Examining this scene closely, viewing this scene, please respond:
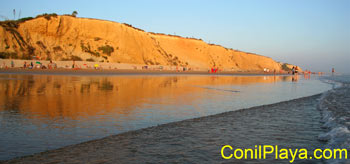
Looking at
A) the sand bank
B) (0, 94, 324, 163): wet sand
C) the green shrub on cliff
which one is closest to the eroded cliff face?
the green shrub on cliff

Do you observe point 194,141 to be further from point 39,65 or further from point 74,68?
point 39,65

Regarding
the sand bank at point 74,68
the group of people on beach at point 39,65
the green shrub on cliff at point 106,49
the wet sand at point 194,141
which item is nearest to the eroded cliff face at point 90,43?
the green shrub on cliff at point 106,49

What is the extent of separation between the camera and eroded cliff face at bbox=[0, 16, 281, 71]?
43.8 m

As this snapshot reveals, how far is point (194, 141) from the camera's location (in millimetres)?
5219

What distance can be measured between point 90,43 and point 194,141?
51.3 m

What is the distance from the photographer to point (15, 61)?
38.8 meters

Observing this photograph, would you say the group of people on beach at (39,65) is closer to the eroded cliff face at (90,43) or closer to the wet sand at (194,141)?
the eroded cliff face at (90,43)

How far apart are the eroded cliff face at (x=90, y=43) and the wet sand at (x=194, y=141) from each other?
41133 millimetres

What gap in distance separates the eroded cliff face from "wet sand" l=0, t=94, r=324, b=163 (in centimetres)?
4113

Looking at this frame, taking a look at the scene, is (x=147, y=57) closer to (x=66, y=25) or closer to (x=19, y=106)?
(x=66, y=25)

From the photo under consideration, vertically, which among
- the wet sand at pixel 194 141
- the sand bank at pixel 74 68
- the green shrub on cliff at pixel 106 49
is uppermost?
the green shrub on cliff at pixel 106 49

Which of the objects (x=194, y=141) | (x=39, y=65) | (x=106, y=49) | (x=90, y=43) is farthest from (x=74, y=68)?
(x=194, y=141)

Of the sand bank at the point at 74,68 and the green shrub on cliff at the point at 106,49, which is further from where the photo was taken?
the green shrub on cliff at the point at 106,49

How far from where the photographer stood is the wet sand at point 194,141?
4188 millimetres
